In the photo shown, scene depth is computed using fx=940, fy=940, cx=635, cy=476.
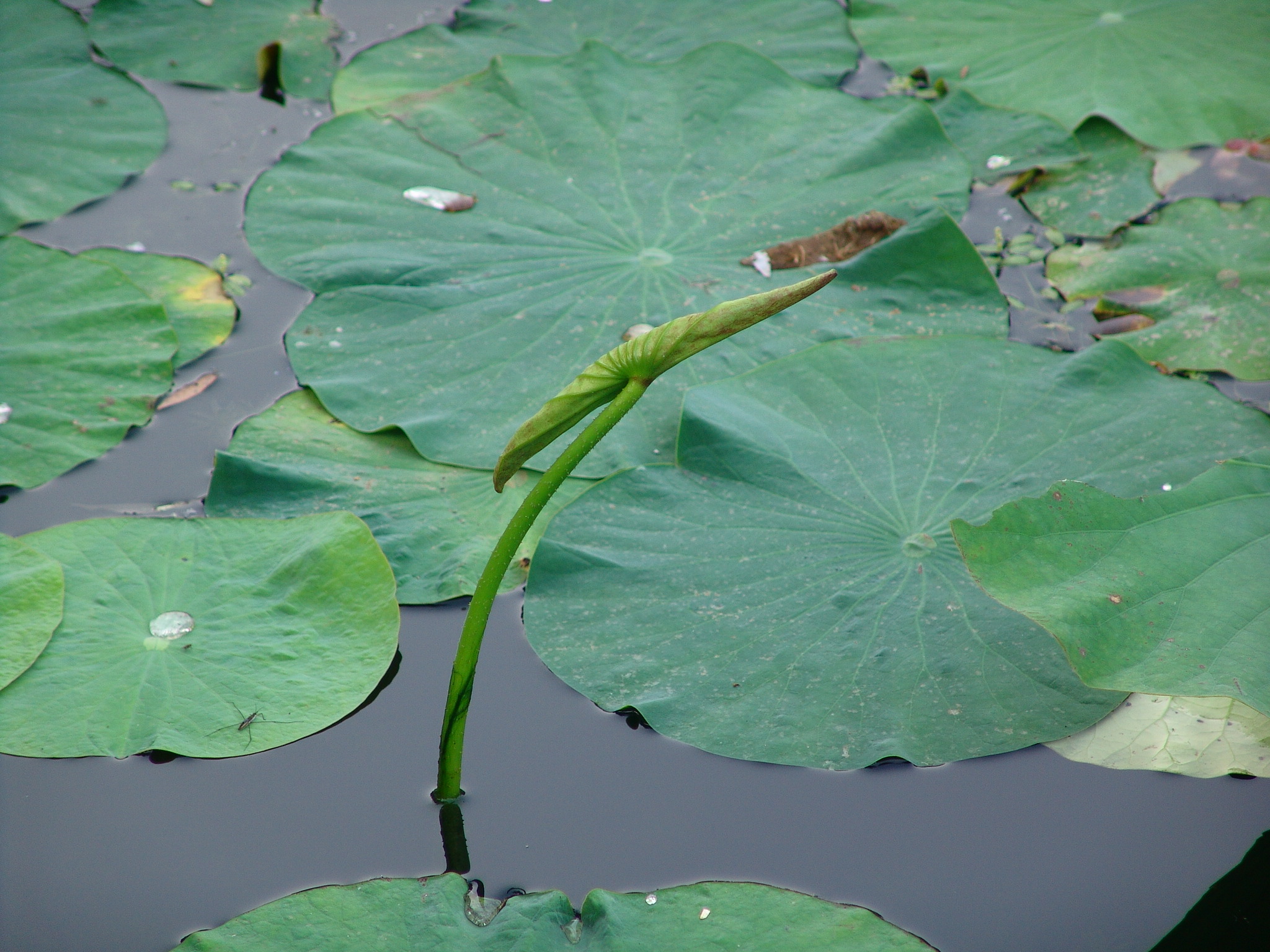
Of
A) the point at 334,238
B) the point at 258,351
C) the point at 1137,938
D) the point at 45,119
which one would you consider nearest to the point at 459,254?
the point at 334,238

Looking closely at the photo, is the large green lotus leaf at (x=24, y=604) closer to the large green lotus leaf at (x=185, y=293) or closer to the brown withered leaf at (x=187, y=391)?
the brown withered leaf at (x=187, y=391)

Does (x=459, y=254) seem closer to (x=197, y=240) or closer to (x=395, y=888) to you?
(x=197, y=240)

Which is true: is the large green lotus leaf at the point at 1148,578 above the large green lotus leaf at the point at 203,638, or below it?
above

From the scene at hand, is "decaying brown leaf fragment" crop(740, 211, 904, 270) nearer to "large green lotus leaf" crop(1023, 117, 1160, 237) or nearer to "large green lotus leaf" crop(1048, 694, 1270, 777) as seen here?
"large green lotus leaf" crop(1023, 117, 1160, 237)

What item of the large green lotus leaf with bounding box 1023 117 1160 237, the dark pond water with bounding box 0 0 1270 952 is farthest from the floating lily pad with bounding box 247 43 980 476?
the dark pond water with bounding box 0 0 1270 952

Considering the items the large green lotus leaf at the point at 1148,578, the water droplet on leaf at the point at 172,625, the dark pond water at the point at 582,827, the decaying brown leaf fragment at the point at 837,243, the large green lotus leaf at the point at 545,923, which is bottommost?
the dark pond water at the point at 582,827

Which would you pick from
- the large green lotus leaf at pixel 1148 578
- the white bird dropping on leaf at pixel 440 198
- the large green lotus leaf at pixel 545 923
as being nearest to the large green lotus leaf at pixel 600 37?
the white bird dropping on leaf at pixel 440 198

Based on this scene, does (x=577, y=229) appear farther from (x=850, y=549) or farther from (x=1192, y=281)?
(x=1192, y=281)
